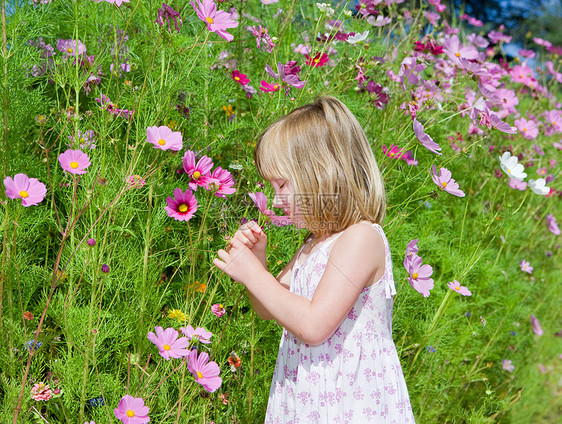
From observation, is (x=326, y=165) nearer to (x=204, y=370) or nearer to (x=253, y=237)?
(x=253, y=237)

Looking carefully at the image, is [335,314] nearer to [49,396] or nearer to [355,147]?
[355,147]

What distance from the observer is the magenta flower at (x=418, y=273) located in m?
1.47

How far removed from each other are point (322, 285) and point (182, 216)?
418 mm

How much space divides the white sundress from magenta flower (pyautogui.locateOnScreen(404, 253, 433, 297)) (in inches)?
9.1

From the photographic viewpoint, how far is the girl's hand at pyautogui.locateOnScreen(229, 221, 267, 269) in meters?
1.22

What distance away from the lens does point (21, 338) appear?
1342 millimetres

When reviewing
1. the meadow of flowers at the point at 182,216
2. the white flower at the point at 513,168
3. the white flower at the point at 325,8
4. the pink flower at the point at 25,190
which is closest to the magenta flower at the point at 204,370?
the meadow of flowers at the point at 182,216

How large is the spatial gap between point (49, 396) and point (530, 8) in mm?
13792

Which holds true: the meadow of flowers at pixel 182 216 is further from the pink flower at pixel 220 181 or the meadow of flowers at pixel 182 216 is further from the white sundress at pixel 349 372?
the white sundress at pixel 349 372

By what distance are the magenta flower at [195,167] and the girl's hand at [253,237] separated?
0.19 m

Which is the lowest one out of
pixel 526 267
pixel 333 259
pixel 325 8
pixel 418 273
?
pixel 526 267

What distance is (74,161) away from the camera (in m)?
1.19

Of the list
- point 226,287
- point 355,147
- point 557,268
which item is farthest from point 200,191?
point 557,268

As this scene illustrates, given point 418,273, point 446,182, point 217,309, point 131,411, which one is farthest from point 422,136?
point 131,411
